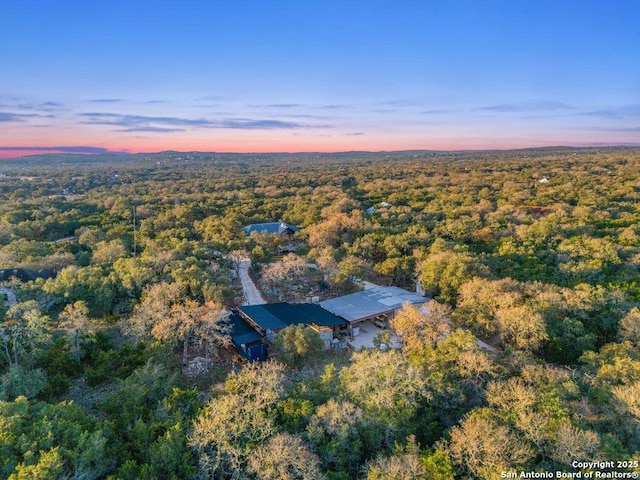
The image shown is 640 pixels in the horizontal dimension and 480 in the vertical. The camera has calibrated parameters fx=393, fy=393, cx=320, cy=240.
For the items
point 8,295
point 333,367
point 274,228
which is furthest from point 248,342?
point 274,228

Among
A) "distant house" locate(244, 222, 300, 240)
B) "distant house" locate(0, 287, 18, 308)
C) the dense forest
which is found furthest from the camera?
"distant house" locate(244, 222, 300, 240)

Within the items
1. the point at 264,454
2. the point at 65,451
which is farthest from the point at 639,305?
the point at 65,451

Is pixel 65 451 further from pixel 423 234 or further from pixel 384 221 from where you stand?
pixel 384 221

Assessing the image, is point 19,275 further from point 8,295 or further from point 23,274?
point 8,295

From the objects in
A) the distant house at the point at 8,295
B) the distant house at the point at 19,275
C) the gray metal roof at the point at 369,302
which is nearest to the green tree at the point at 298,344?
the gray metal roof at the point at 369,302

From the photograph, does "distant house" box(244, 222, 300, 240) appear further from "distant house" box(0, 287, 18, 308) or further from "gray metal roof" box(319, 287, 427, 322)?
"distant house" box(0, 287, 18, 308)

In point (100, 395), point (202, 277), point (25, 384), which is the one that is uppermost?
point (202, 277)

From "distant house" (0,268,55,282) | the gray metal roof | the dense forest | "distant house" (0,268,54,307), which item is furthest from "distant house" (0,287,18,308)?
the gray metal roof
